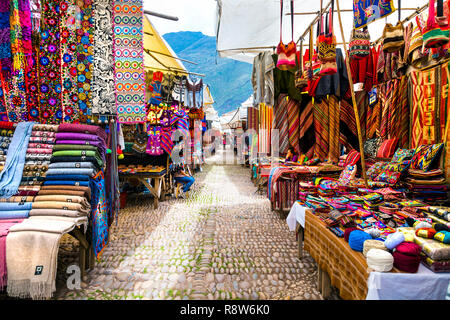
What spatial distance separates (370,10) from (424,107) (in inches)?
60.5

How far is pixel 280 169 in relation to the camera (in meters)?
4.77

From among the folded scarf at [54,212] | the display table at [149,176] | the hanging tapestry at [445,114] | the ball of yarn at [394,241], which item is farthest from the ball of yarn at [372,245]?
the display table at [149,176]

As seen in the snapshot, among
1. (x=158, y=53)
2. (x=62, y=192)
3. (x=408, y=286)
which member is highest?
(x=158, y=53)

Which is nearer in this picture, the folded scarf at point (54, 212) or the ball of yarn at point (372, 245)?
the ball of yarn at point (372, 245)

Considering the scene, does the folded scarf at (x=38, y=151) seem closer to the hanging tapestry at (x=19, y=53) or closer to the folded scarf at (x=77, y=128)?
the folded scarf at (x=77, y=128)

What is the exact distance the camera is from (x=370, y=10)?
259 centimetres

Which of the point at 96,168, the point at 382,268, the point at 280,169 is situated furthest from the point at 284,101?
the point at 382,268

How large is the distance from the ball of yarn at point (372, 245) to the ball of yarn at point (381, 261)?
0.35ft

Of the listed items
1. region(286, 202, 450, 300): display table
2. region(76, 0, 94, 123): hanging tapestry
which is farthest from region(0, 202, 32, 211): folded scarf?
region(286, 202, 450, 300): display table

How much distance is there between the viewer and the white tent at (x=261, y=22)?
13.3 feet

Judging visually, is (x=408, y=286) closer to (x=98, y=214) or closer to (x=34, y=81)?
(x=98, y=214)

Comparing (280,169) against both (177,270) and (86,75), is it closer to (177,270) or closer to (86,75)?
(177,270)

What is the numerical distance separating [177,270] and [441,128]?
139 inches

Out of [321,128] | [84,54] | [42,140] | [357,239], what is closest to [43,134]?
[42,140]
